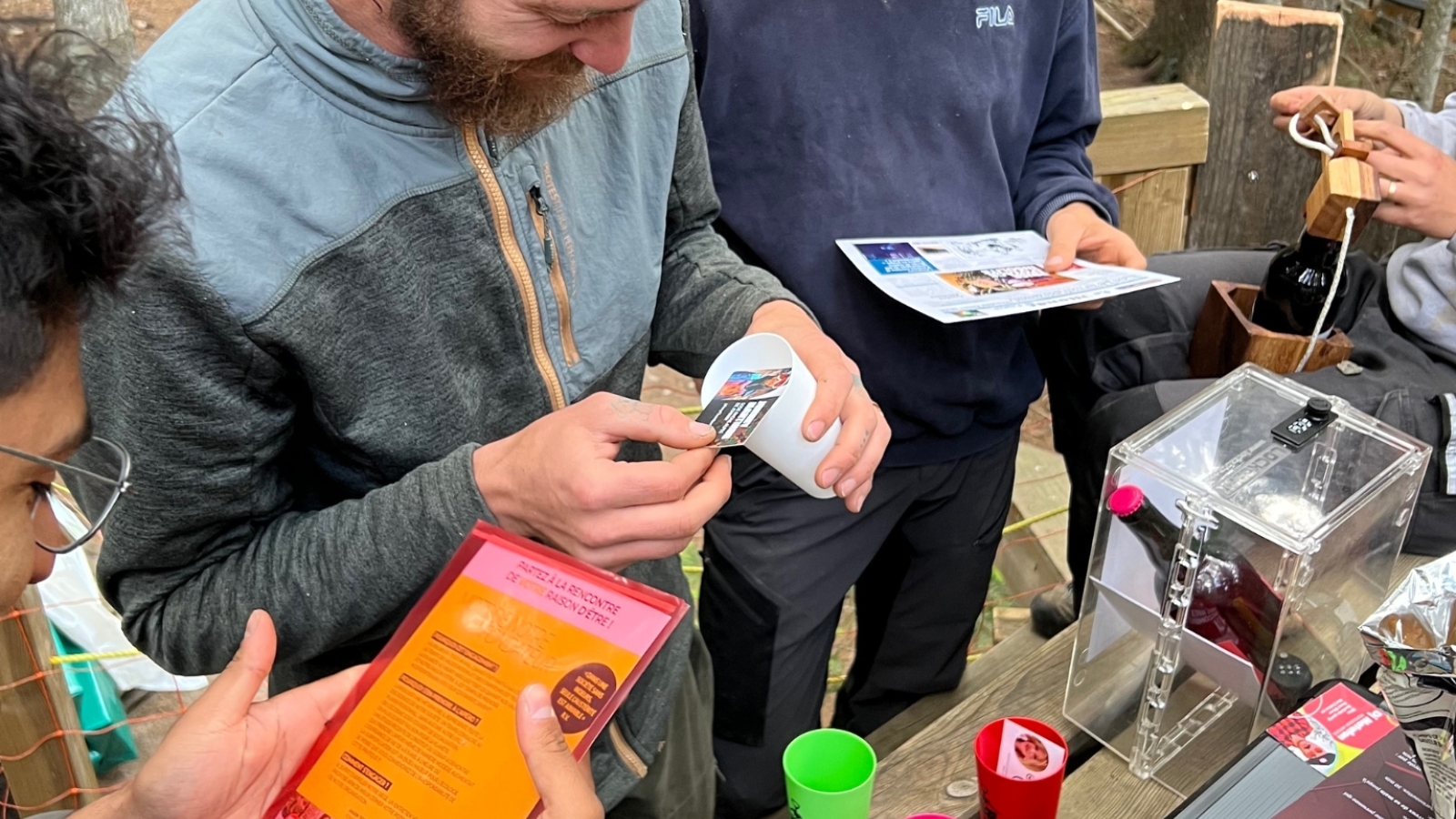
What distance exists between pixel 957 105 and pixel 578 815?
4.28ft

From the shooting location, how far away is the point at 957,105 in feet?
5.88

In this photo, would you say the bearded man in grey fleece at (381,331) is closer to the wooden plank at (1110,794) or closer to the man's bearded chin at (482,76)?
the man's bearded chin at (482,76)

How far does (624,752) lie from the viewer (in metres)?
1.45

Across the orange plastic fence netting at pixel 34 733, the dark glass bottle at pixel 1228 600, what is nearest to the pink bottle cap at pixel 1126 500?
the dark glass bottle at pixel 1228 600

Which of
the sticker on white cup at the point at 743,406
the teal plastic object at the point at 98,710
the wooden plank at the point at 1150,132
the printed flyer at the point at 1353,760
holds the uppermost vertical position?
the sticker on white cup at the point at 743,406

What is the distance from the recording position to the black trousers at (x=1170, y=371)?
1.61 meters

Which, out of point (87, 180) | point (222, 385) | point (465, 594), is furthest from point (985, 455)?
point (87, 180)

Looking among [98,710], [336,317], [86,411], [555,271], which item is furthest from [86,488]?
[98,710]

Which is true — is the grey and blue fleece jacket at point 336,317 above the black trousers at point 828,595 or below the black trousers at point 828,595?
above

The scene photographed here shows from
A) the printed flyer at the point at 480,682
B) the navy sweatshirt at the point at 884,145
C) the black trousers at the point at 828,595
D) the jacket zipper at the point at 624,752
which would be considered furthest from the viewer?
the black trousers at the point at 828,595

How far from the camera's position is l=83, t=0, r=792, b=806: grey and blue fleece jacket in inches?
40.4

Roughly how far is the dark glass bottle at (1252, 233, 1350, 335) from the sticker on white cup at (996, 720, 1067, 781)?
3.25ft

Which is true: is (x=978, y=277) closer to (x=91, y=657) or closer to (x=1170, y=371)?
(x=1170, y=371)

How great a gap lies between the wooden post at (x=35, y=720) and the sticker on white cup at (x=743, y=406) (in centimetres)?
122
